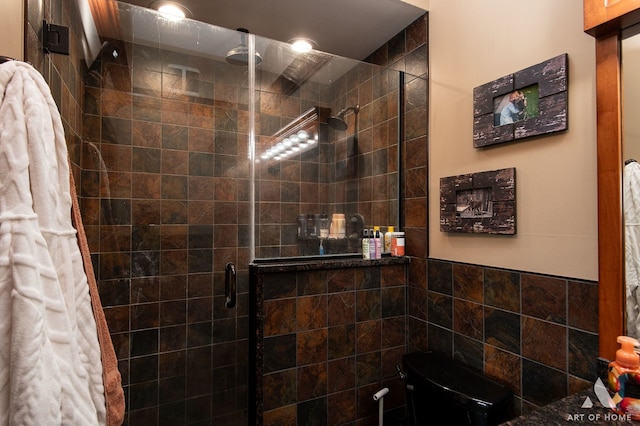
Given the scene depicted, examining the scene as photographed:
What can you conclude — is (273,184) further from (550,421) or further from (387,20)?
(550,421)

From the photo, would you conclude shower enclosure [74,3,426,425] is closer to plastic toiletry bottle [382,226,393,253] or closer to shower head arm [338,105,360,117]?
plastic toiletry bottle [382,226,393,253]

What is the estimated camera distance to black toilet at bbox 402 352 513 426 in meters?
1.12

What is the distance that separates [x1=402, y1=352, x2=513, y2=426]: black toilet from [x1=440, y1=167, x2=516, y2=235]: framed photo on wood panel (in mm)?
621

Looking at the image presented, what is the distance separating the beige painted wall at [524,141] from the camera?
1088mm

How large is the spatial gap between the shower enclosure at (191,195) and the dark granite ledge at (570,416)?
112 centimetres

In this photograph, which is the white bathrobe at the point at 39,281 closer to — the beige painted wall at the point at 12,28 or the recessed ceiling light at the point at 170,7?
the beige painted wall at the point at 12,28

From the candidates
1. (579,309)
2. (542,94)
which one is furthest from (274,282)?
(542,94)

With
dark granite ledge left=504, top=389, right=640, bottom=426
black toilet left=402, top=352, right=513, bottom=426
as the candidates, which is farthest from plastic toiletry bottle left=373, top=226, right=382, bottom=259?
dark granite ledge left=504, top=389, right=640, bottom=426

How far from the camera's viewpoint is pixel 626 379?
907 millimetres

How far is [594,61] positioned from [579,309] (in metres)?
0.85

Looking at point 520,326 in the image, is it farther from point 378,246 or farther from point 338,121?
point 338,121

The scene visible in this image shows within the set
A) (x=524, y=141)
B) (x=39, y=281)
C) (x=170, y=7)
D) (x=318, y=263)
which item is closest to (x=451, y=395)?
(x=318, y=263)

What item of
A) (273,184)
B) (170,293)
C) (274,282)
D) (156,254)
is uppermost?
(273,184)

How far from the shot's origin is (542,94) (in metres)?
1.20
